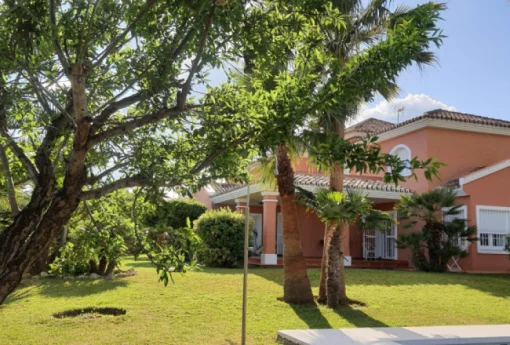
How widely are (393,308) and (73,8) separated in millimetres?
10214

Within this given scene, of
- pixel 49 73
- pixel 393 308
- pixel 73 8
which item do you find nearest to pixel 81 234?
pixel 49 73

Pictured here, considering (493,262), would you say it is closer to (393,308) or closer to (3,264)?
(393,308)

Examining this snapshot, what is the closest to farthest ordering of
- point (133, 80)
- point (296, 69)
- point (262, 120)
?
1. point (262, 120)
2. point (133, 80)
3. point (296, 69)

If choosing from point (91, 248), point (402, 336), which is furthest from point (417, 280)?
point (91, 248)

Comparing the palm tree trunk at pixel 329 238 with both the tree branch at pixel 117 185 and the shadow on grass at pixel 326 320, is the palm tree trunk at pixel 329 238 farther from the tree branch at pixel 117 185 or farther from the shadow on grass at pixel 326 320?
the tree branch at pixel 117 185

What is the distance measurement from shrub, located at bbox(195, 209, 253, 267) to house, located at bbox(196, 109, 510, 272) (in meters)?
1.47

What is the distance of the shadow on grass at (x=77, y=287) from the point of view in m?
12.7

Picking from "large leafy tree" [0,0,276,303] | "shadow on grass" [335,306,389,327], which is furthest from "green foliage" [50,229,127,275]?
"shadow on grass" [335,306,389,327]

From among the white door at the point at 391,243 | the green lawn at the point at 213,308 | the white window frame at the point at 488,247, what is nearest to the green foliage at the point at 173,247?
the green lawn at the point at 213,308

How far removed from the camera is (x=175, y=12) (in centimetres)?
386

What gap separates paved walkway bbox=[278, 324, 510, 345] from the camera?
6516 millimetres

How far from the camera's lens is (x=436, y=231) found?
19047 mm

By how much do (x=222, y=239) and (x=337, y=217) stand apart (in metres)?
9.45

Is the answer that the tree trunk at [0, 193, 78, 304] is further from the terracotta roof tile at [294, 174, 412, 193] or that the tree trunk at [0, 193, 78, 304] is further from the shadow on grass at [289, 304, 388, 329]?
the terracotta roof tile at [294, 174, 412, 193]
